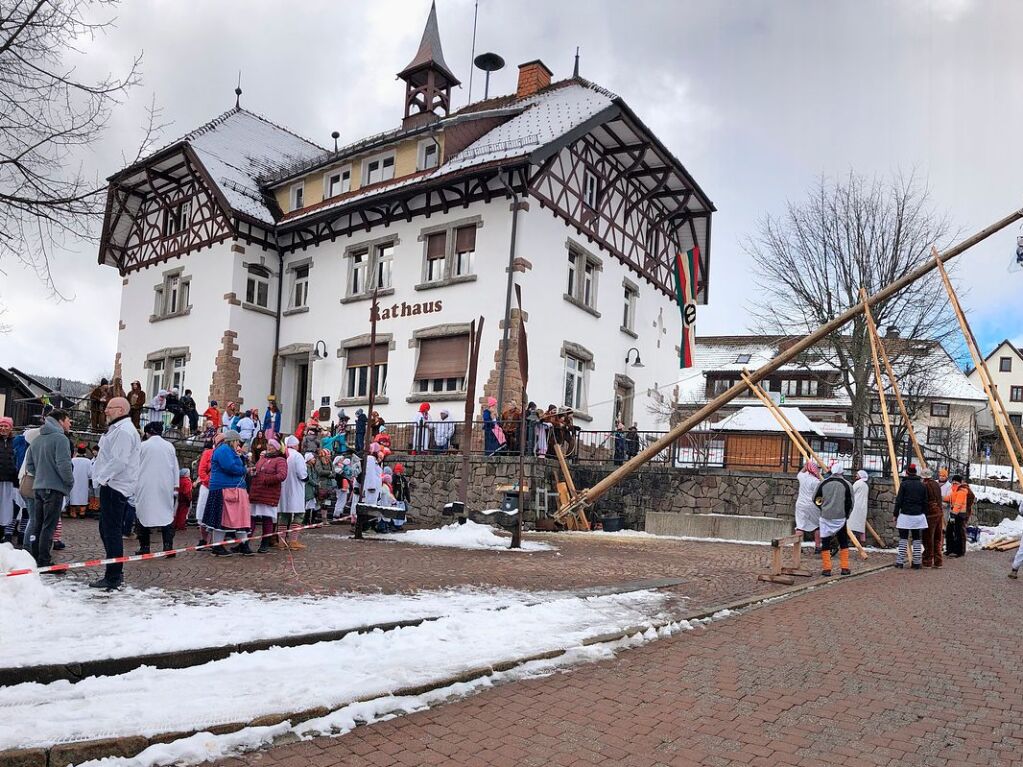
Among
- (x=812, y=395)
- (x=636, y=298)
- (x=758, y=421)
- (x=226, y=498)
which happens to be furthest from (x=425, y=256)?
(x=812, y=395)

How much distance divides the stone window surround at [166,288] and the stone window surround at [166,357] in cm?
112

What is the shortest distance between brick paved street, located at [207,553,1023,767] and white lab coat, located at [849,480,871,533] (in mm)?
8467

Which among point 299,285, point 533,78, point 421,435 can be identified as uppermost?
point 533,78

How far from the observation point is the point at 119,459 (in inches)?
318

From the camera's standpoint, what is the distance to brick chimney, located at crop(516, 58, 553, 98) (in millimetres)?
27281

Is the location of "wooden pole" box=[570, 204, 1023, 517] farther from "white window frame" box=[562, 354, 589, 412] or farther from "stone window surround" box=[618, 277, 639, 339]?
"stone window surround" box=[618, 277, 639, 339]

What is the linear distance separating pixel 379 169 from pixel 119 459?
1896cm

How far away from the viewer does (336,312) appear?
83.5 ft

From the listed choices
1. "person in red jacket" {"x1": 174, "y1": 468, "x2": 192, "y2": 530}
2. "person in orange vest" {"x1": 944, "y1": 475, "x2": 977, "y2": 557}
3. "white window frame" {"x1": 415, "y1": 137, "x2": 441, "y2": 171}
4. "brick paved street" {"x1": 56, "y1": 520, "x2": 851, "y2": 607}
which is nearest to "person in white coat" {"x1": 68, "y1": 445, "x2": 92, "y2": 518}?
"brick paved street" {"x1": 56, "y1": 520, "x2": 851, "y2": 607}

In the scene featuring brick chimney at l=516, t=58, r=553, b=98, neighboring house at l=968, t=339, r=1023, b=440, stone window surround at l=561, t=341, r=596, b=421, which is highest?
brick chimney at l=516, t=58, r=553, b=98

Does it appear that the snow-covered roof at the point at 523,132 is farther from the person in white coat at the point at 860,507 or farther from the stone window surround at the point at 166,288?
the person in white coat at the point at 860,507

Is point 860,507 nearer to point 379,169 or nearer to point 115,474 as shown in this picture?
point 115,474

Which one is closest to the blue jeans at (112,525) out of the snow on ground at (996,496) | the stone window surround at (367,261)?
the stone window surround at (367,261)

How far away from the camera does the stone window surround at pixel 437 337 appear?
2194cm
